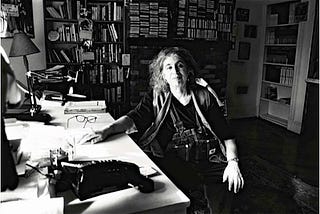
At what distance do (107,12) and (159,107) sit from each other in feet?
7.21

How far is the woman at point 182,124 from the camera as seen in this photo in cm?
155

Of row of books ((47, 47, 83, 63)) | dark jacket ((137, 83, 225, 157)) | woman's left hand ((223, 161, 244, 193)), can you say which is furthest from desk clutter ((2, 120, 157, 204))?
row of books ((47, 47, 83, 63))

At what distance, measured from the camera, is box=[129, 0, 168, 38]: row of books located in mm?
3533

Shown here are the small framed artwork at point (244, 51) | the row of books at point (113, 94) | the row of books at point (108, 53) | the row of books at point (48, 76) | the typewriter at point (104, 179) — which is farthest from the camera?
the small framed artwork at point (244, 51)

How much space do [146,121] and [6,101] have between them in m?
1.21

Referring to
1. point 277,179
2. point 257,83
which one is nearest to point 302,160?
point 277,179

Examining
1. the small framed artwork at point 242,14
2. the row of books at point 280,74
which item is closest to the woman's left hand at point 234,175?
the row of books at point 280,74

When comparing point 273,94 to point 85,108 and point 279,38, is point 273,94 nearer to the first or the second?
point 279,38

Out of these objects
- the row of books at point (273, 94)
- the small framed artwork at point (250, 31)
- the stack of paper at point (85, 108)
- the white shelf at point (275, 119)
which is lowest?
the white shelf at point (275, 119)

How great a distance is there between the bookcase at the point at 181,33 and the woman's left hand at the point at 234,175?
222 cm

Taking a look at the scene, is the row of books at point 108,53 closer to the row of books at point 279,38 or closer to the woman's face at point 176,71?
the woman's face at point 176,71

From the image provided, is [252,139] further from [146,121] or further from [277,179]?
[146,121]

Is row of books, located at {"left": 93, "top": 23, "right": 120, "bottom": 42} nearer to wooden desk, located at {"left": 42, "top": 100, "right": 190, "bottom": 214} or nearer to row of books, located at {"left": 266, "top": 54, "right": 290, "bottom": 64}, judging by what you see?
row of books, located at {"left": 266, "top": 54, "right": 290, "bottom": 64}

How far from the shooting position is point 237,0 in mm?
4406
